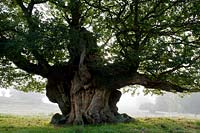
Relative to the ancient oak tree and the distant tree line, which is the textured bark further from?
the distant tree line

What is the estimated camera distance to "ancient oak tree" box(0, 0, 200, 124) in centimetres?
1612

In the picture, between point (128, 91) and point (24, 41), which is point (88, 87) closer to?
point (24, 41)

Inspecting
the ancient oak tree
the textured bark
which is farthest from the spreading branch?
the textured bark

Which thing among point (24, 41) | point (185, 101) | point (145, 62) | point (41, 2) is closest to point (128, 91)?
point (145, 62)

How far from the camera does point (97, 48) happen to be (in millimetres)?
17734

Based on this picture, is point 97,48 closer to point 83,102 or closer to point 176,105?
point 83,102

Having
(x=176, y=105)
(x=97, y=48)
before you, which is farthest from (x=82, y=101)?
(x=176, y=105)

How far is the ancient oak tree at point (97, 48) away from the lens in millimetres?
16125

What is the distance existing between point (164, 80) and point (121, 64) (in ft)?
12.9

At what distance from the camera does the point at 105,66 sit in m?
17.3

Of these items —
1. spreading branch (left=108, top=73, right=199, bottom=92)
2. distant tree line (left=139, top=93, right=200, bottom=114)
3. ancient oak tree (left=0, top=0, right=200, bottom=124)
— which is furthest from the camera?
distant tree line (left=139, top=93, right=200, bottom=114)

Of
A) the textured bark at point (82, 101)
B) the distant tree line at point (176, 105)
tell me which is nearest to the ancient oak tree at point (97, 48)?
the textured bark at point (82, 101)

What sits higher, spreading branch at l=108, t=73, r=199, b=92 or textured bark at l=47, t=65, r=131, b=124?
spreading branch at l=108, t=73, r=199, b=92

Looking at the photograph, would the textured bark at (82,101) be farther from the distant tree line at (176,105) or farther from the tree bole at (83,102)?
the distant tree line at (176,105)
